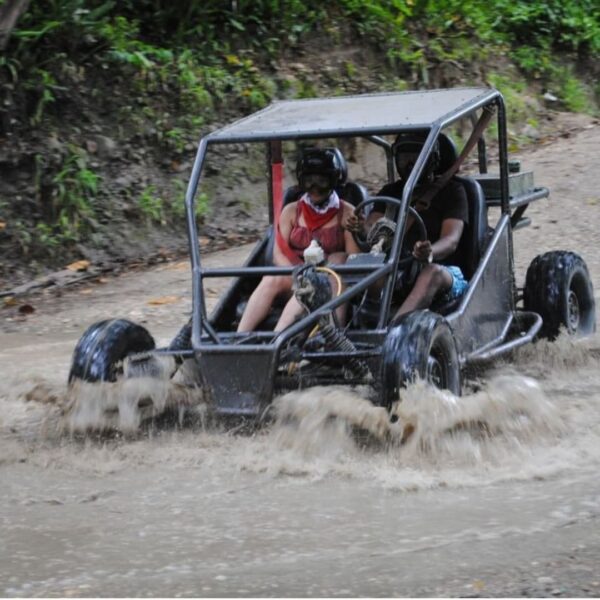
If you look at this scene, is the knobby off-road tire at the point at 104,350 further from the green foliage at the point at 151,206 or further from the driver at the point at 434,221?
the green foliage at the point at 151,206

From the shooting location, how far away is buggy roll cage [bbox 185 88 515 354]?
239 inches

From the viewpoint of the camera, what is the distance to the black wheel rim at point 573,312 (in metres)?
7.78

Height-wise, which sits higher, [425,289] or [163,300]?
[425,289]

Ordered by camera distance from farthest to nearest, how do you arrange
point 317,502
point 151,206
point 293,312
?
1. point 151,206
2. point 293,312
3. point 317,502

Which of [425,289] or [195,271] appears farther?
[425,289]

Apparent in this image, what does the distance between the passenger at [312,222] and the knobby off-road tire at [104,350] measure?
613 mm

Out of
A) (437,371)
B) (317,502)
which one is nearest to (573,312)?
(437,371)

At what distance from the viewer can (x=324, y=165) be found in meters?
6.80

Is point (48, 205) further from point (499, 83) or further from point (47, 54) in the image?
point (499, 83)

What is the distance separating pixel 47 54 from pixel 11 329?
3.46m

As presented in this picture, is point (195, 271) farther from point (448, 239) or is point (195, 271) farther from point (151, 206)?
point (151, 206)

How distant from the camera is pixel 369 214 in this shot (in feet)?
23.4

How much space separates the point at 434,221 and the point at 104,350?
198 cm

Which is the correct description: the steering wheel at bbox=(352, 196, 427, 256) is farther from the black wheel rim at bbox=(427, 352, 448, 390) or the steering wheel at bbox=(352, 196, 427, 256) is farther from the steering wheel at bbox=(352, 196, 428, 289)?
the black wheel rim at bbox=(427, 352, 448, 390)
